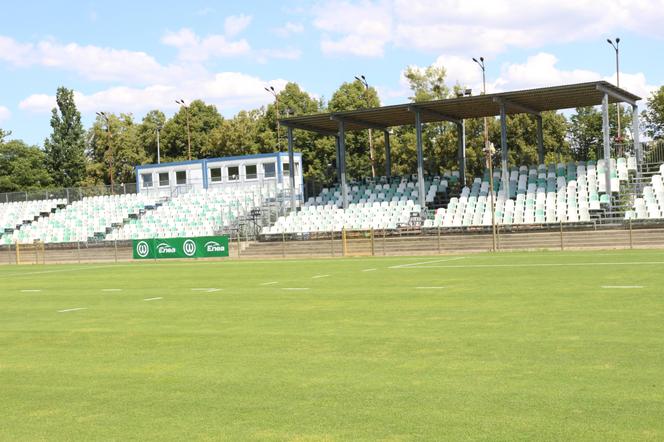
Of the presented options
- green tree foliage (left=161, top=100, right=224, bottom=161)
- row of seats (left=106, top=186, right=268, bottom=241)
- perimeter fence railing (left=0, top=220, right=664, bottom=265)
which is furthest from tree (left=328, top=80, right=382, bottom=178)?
perimeter fence railing (left=0, top=220, right=664, bottom=265)

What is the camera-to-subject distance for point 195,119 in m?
94.6

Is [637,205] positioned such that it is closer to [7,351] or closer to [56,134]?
[7,351]

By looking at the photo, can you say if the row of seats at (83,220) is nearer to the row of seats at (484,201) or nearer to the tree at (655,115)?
the row of seats at (484,201)

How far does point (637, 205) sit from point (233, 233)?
24063 millimetres

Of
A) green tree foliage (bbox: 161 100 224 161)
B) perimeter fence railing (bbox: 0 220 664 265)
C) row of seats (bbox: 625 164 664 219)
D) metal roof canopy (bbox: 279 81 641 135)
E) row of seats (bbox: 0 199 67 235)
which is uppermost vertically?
green tree foliage (bbox: 161 100 224 161)

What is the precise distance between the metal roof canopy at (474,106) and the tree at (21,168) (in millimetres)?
49165

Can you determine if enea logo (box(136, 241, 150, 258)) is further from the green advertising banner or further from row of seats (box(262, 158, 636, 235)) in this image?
row of seats (box(262, 158, 636, 235))

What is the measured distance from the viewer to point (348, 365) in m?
10.0

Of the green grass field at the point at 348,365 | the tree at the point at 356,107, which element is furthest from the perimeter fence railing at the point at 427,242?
the tree at the point at 356,107

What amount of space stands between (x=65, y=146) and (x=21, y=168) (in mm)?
6767

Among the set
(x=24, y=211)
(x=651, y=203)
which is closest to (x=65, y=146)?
(x=24, y=211)

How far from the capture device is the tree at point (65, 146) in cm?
9719

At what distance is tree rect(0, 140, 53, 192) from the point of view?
91562 mm

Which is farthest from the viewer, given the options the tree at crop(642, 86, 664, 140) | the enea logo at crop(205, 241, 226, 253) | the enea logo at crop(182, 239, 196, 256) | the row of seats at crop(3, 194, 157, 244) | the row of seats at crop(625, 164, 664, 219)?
the tree at crop(642, 86, 664, 140)
